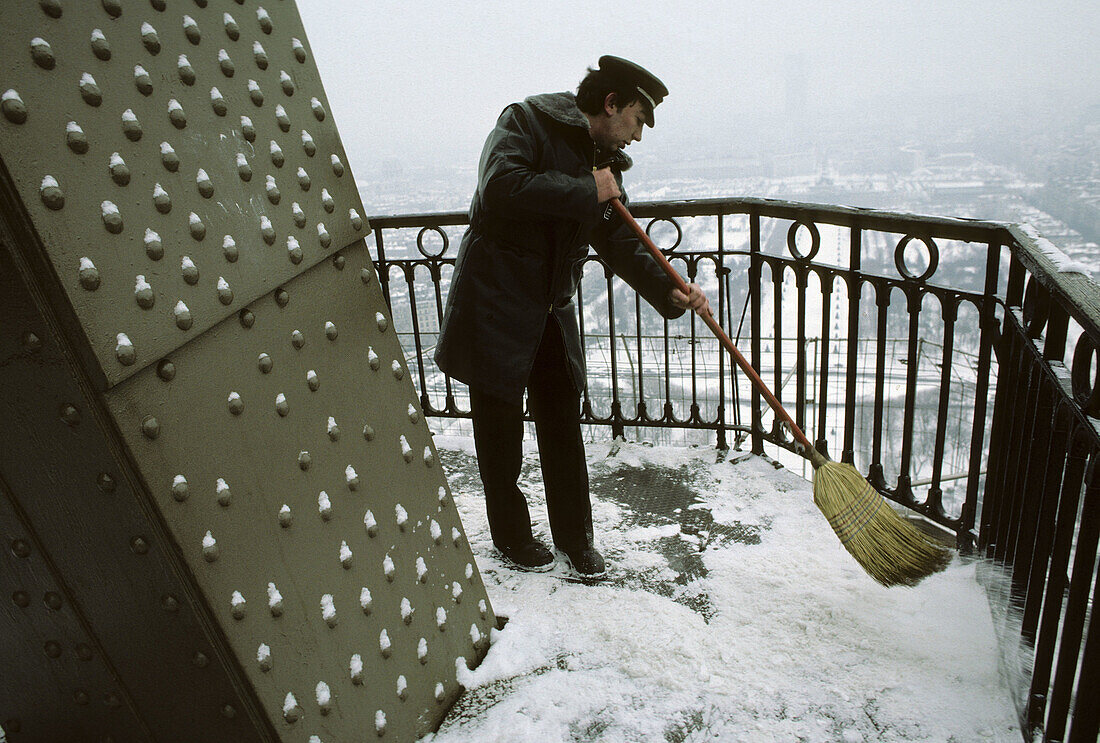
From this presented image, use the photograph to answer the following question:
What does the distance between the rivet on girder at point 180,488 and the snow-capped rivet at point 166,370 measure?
0.61ft

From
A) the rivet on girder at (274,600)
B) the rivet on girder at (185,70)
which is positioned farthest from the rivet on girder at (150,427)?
the rivet on girder at (185,70)

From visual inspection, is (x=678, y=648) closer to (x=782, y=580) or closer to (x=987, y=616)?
(x=782, y=580)

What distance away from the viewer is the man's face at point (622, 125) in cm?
250

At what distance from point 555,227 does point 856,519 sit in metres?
1.55

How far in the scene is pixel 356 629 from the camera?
171 centimetres

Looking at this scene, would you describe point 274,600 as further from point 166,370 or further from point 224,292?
point 224,292

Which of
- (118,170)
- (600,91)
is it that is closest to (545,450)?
(600,91)

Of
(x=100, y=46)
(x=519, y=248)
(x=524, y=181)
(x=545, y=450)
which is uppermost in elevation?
(x=100, y=46)

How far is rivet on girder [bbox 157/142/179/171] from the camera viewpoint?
1.24 m

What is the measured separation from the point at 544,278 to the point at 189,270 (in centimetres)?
140

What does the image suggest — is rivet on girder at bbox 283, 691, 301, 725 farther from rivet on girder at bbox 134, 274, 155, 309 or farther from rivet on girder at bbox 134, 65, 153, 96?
rivet on girder at bbox 134, 65, 153, 96

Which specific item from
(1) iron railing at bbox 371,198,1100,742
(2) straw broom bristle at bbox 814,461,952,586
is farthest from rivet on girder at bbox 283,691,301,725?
(2) straw broom bristle at bbox 814,461,952,586

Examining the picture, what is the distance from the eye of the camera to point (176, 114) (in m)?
1.27

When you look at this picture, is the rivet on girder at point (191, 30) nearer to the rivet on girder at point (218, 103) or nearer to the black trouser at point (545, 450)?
the rivet on girder at point (218, 103)
